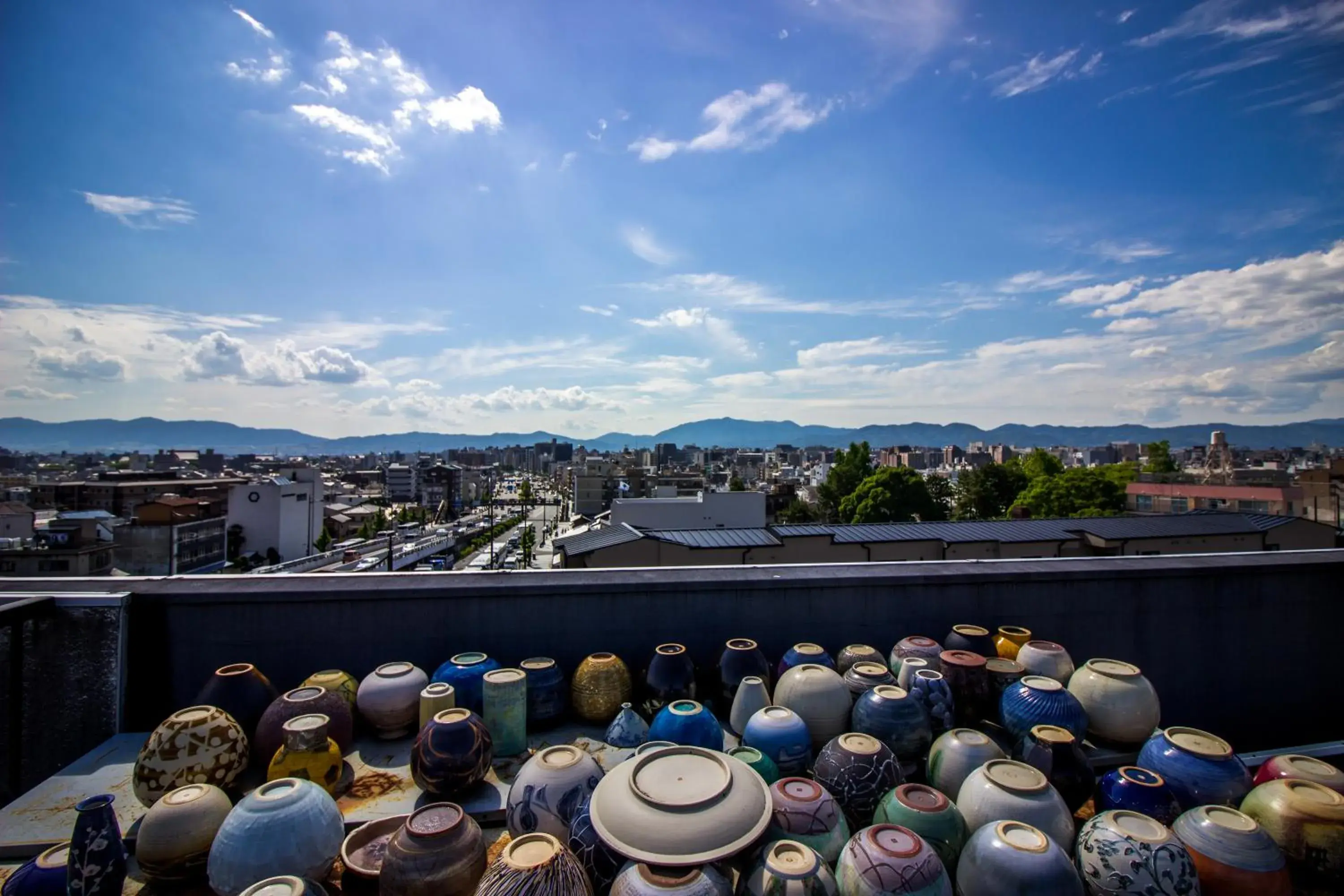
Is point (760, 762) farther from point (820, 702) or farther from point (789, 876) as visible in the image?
point (789, 876)

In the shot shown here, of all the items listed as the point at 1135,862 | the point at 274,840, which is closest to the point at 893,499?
the point at 1135,862

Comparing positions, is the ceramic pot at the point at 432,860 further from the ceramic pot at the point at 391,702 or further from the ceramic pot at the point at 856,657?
the ceramic pot at the point at 856,657

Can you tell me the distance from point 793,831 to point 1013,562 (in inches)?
201

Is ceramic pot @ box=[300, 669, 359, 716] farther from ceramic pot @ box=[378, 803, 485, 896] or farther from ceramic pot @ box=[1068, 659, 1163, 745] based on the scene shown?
ceramic pot @ box=[1068, 659, 1163, 745]

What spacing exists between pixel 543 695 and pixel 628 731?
105 cm

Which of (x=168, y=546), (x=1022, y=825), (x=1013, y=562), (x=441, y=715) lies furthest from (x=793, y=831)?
(x=168, y=546)

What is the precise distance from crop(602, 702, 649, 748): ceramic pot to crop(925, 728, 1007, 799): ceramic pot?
7.04 feet

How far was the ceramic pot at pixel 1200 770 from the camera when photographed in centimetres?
434

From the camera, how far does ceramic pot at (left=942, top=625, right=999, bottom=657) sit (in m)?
6.35

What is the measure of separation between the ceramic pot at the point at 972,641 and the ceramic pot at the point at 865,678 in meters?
0.97

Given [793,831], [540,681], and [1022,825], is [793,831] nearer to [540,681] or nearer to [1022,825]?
[1022,825]

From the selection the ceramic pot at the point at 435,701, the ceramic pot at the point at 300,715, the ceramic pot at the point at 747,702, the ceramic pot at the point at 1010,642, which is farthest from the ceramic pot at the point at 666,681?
the ceramic pot at the point at 1010,642

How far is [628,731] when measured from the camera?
502 cm

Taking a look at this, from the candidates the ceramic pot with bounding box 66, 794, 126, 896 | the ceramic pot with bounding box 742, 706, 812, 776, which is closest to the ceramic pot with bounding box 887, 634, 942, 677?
the ceramic pot with bounding box 742, 706, 812, 776
